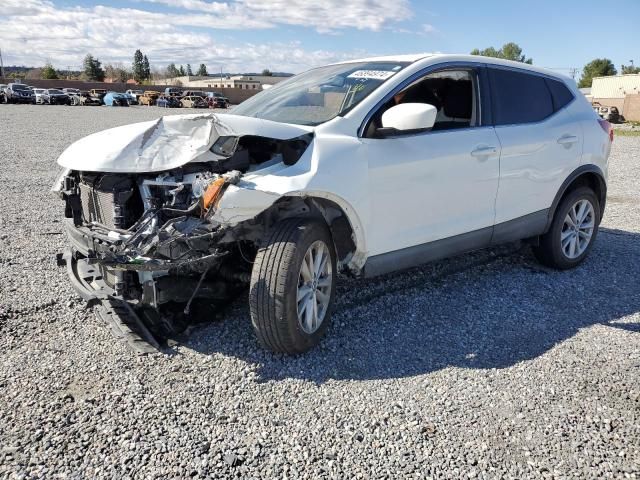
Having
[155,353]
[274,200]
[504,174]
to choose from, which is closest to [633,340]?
[504,174]

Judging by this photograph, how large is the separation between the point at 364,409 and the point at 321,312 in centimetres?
85

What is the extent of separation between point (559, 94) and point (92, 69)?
357 feet

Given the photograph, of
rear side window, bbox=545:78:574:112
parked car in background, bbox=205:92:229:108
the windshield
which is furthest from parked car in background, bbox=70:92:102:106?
rear side window, bbox=545:78:574:112

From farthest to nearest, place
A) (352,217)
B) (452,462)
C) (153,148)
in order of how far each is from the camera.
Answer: (352,217) < (153,148) < (452,462)

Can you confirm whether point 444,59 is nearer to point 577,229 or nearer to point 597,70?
point 577,229

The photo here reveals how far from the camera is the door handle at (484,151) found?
4.39m

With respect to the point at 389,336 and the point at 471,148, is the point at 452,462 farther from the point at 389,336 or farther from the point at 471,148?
the point at 471,148

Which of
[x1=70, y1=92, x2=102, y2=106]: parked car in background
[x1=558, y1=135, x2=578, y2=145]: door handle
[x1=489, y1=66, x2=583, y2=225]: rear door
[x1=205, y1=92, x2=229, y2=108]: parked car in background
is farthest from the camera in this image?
[x1=70, y1=92, x2=102, y2=106]: parked car in background

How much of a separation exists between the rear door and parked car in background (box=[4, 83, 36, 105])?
166 ft

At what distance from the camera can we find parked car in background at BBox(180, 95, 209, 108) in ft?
161

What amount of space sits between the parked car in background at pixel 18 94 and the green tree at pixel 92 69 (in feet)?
184

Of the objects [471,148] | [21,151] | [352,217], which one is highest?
[471,148]

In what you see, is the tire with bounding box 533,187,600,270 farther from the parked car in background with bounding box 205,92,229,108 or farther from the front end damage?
→ the parked car in background with bounding box 205,92,229,108

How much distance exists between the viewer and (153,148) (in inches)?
133
